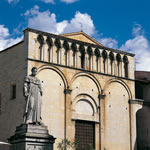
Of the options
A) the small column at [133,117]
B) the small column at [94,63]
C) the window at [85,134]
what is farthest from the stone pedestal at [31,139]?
the small column at [133,117]

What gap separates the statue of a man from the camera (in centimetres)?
1537

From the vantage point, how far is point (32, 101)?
51.0 ft

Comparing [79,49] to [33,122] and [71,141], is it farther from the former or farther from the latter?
[33,122]

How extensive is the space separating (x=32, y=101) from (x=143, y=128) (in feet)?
74.6

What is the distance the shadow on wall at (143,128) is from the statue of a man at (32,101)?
21.8 metres

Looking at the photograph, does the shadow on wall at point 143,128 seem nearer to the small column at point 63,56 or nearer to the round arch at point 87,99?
the round arch at point 87,99

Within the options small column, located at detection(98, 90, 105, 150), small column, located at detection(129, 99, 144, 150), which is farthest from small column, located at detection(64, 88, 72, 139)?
small column, located at detection(129, 99, 144, 150)

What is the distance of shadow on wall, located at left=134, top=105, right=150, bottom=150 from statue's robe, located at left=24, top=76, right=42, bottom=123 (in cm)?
2179

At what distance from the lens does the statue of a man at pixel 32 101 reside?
1537 cm

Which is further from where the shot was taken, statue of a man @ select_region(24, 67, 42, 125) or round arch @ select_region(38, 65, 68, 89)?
round arch @ select_region(38, 65, 68, 89)

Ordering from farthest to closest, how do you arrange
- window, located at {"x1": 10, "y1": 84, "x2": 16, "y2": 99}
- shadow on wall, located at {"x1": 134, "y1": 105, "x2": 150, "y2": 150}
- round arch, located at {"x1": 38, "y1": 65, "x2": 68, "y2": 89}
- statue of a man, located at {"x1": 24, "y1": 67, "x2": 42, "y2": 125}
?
1. shadow on wall, located at {"x1": 134, "y1": 105, "x2": 150, "y2": 150}
2. window, located at {"x1": 10, "y1": 84, "x2": 16, "y2": 99}
3. round arch, located at {"x1": 38, "y1": 65, "x2": 68, "y2": 89}
4. statue of a man, located at {"x1": 24, "y1": 67, "x2": 42, "y2": 125}

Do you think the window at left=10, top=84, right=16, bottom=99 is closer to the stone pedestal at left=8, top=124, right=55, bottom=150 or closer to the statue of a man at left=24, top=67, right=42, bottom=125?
the statue of a man at left=24, top=67, right=42, bottom=125

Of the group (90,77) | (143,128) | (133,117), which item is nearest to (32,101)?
(90,77)

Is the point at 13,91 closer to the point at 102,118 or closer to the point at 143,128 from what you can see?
the point at 102,118
